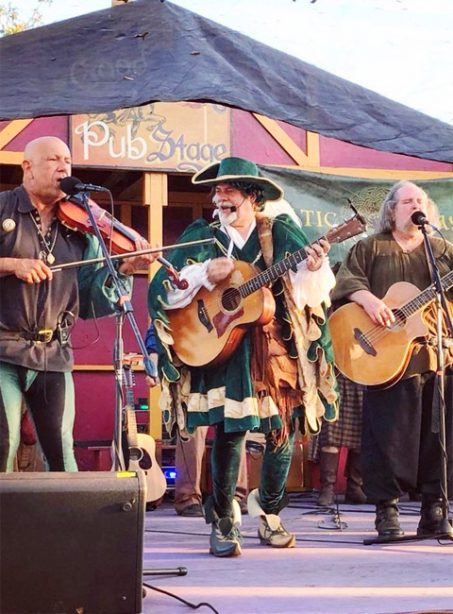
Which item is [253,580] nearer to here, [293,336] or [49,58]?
[293,336]

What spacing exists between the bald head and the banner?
4.95m

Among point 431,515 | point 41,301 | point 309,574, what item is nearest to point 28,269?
point 41,301

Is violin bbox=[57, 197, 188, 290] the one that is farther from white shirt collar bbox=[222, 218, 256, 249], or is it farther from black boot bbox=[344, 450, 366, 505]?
black boot bbox=[344, 450, 366, 505]

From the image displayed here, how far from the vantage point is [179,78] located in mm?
4441

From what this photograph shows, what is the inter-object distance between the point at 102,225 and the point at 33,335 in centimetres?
57

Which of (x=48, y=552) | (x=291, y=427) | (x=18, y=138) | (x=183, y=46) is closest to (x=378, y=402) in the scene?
(x=291, y=427)

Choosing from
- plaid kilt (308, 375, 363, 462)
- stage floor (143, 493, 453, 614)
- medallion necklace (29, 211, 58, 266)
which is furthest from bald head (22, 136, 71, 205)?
plaid kilt (308, 375, 363, 462)

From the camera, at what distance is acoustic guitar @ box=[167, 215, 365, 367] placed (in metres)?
5.62

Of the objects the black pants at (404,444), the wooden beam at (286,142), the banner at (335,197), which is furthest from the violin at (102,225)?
the wooden beam at (286,142)

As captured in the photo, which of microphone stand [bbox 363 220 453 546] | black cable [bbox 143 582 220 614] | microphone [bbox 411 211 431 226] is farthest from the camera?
microphone [bbox 411 211 431 226]

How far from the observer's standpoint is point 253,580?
4.78 meters

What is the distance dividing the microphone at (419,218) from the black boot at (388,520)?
1606 mm

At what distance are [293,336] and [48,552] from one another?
2.46m

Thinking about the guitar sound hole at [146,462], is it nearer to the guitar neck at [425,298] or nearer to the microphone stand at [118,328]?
the guitar neck at [425,298]
